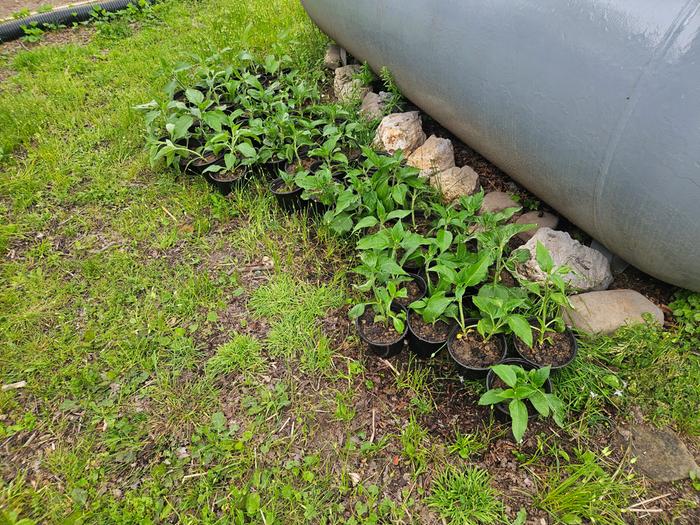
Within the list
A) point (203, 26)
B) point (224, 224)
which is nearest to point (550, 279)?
point (224, 224)

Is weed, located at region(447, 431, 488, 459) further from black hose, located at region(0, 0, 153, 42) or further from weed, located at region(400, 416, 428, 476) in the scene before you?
black hose, located at region(0, 0, 153, 42)

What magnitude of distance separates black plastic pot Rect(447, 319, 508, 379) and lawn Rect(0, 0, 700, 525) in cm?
9

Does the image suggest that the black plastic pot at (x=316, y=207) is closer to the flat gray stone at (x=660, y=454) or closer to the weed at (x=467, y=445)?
the weed at (x=467, y=445)

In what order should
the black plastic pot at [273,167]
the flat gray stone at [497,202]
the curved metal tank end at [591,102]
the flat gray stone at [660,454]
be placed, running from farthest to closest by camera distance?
1. the black plastic pot at [273,167]
2. the flat gray stone at [497,202]
3. the flat gray stone at [660,454]
4. the curved metal tank end at [591,102]

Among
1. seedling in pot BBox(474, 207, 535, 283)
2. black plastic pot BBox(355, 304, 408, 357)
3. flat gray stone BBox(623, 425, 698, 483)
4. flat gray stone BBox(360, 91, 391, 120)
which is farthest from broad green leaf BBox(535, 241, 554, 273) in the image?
Result: flat gray stone BBox(360, 91, 391, 120)

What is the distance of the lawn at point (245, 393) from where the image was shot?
5.49 ft

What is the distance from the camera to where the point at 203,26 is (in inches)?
188

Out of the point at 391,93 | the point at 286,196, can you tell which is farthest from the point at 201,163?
the point at 391,93

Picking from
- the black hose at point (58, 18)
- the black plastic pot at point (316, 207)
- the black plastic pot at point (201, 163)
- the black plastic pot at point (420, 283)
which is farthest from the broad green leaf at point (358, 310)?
the black hose at point (58, 18)

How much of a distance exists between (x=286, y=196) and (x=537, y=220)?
4.43ft

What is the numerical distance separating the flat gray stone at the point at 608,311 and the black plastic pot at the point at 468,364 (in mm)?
347

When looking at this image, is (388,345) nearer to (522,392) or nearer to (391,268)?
(391,268)

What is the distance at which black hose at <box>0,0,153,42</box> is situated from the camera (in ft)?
15.5

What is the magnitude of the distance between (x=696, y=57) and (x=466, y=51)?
914 mm
